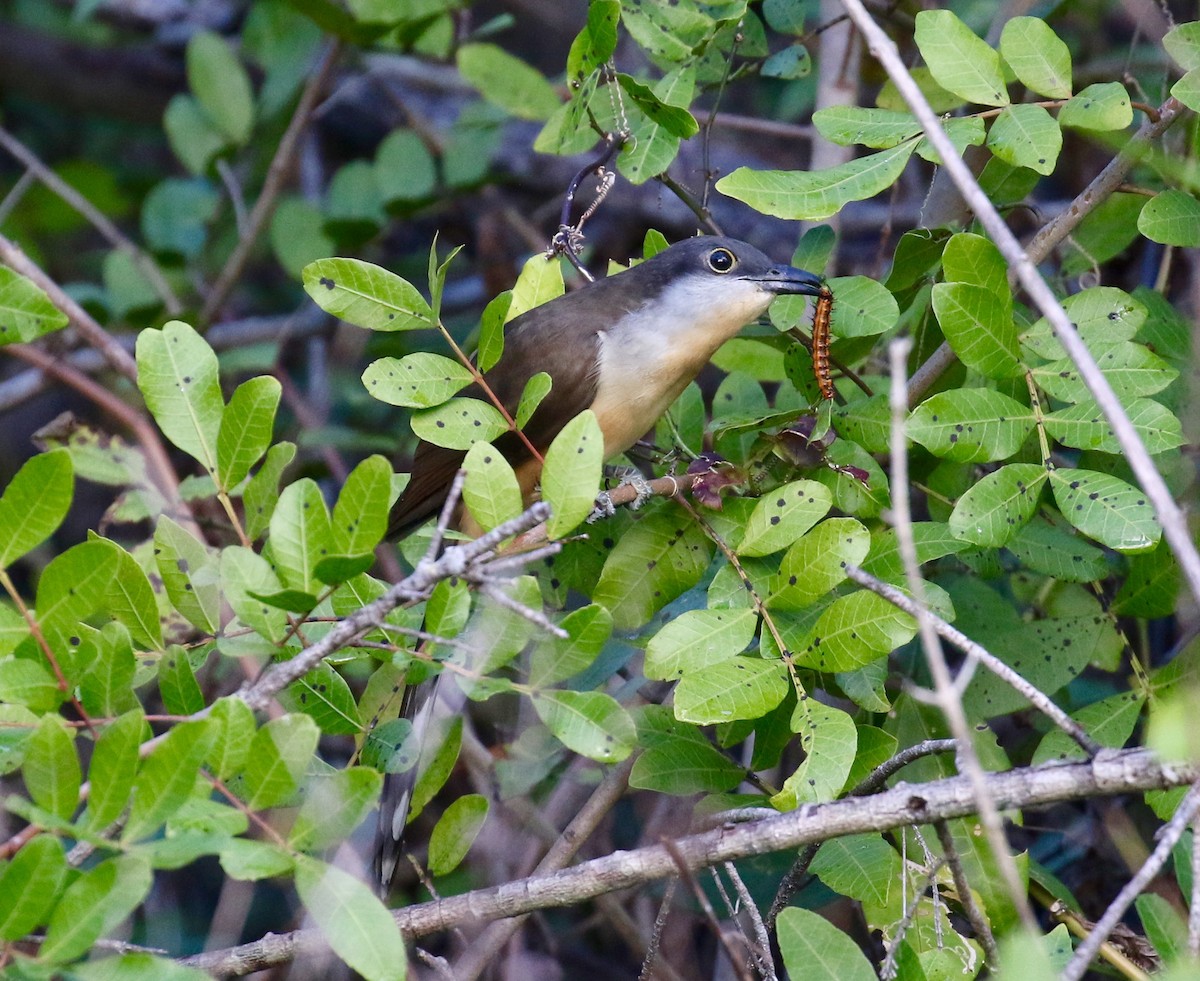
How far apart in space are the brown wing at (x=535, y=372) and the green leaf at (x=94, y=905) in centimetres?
216

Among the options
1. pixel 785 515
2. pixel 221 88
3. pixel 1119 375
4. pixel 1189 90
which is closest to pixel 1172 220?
pixel 1189 90

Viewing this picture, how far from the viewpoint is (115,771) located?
1734mm

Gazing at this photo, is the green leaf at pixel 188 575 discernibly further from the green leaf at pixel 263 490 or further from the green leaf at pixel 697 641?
the green leaf at pixel 697 641

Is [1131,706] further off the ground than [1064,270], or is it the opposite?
[1064,270]

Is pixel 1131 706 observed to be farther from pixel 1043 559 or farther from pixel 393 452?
pixel 393 452

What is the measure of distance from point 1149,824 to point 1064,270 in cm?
155

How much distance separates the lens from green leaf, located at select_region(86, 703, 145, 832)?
5.66ft

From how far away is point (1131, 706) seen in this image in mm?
2617

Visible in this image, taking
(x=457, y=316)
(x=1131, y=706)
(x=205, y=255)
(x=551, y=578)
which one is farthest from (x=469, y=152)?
(x=1131, y=706)

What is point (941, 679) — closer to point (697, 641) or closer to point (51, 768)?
point (697, 641)

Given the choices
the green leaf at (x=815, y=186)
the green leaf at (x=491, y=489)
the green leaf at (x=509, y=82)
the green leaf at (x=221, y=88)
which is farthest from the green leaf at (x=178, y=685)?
the green leaf at (x=221, y=88)

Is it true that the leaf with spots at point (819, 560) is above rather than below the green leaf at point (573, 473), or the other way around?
below

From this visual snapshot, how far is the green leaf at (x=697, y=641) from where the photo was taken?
2.35 meters

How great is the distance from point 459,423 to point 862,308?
92cm
